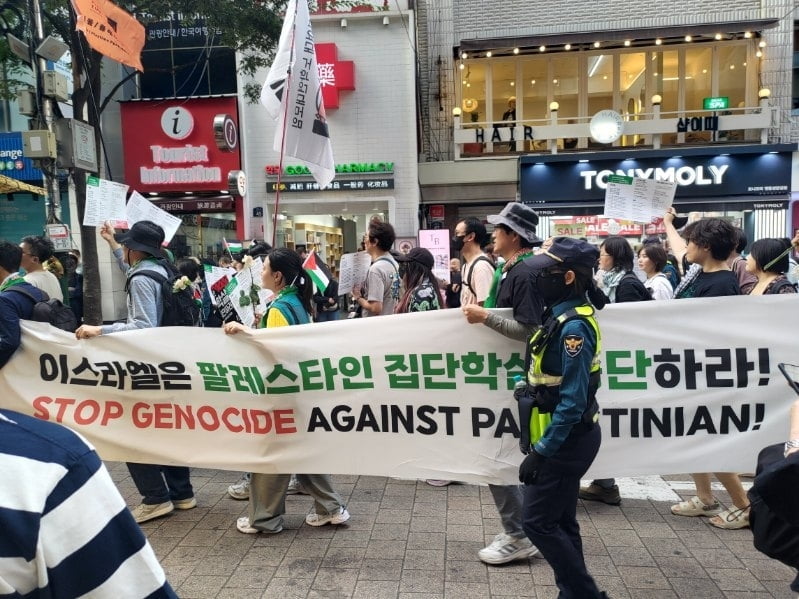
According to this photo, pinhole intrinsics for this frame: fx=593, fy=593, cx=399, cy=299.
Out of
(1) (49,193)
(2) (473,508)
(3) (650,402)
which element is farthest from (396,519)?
(1) (49,193)

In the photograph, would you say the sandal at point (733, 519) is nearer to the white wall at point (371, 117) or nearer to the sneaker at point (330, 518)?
the sneaker at point (330, 518)

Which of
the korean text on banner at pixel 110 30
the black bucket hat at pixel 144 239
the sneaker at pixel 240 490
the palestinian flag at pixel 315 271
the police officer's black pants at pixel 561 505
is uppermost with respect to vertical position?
the korean text on banner at pixel 110 30

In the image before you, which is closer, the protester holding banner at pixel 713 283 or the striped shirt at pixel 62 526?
the striped shirt at pixel 62 526

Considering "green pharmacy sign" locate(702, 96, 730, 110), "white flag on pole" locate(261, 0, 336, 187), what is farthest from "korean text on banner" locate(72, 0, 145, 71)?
"green pharmacy sign" locate(702, 96, 730, 110)

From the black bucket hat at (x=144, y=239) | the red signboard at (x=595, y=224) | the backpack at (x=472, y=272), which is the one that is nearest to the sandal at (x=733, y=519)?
the backpack at (x=472, y=272)

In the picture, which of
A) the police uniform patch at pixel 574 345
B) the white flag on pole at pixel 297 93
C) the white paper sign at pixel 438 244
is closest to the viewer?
the police uniform patch at pixel 574 345

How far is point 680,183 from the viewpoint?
16.5 meters

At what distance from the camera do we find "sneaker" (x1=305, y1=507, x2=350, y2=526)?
417 centimetres

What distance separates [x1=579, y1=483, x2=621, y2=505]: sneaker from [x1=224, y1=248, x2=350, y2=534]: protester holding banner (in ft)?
6.19

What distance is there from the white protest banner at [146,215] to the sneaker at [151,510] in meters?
2.14

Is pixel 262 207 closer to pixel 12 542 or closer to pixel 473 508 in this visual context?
pixel 473 508

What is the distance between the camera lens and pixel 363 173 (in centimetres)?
1588

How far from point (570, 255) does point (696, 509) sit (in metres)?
2.64

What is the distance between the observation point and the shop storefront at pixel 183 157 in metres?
16.2
